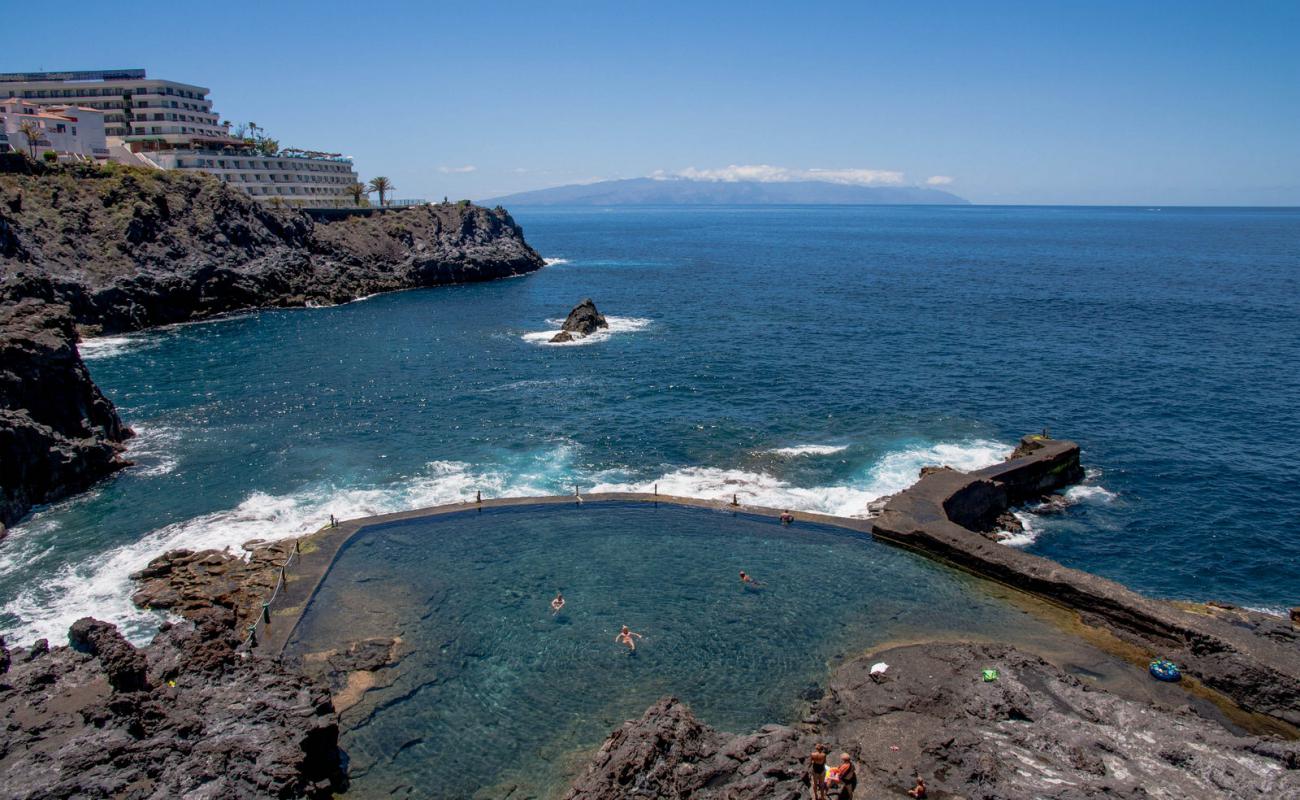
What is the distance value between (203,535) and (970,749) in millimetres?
37351

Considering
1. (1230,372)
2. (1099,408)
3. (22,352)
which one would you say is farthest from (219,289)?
(1230,372)

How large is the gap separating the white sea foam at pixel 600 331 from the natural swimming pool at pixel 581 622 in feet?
157

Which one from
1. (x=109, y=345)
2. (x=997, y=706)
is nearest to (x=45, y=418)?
(x=109, y=345)

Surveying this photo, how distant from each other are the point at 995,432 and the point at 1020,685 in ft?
113

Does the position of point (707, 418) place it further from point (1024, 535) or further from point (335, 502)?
point (335, 502)

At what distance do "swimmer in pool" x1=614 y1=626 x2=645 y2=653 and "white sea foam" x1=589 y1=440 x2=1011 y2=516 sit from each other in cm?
1497

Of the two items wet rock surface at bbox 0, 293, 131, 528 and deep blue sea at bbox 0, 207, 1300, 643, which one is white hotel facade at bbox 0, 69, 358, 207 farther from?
wet rock surface at bbox 0, 293, 131, 528

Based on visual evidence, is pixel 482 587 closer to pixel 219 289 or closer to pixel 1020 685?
pixel 1020 685

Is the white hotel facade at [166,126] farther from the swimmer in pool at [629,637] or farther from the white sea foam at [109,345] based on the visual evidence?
the swimmer in pool at [629,637]

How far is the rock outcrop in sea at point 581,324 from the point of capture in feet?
295

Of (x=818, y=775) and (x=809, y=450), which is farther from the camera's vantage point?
(x=809, y=450)

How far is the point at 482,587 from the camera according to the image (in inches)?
1363

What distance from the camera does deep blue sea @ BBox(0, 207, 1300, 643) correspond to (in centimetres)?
4159

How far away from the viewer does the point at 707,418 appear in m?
60.8
